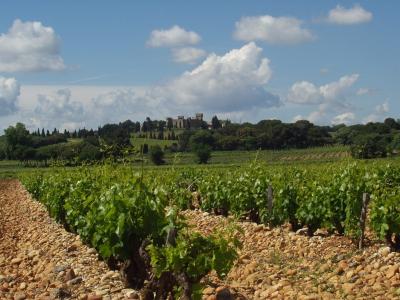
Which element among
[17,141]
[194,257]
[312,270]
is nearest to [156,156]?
[17,141]

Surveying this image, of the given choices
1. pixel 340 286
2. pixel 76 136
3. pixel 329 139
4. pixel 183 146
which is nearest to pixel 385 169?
pixel 340 286

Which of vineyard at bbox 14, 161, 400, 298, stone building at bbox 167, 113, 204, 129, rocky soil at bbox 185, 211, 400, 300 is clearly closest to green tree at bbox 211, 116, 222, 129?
stone building at bbox 167, 113, 204, 129

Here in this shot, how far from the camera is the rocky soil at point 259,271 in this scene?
8.00m

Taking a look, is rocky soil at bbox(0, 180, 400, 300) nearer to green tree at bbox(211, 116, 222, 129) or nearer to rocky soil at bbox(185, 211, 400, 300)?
rocky soil at bbox(185, 211, 400, 300)

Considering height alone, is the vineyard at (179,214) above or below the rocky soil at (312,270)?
above

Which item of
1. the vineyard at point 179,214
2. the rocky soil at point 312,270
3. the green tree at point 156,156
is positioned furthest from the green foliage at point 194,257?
the green tree at point 156,156

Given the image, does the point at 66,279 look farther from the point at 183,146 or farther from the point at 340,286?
the point at 183,146

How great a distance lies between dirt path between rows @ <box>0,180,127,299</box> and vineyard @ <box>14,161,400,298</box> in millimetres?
373

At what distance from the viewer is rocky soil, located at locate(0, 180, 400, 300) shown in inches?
315

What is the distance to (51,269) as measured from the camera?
9.89 metres

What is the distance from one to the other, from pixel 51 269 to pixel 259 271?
3662 mm

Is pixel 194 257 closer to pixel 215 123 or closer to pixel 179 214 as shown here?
pixel 179 214

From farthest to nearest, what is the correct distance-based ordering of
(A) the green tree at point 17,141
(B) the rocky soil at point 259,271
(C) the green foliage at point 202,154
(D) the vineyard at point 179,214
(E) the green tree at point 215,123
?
1. (E) the green tree at point 215,123
2. (A) the green tree at point 17,141
3. (C) the green foliage at point 202,154
4. (B) the rocky soil at point 259,271
5. (D) the vineyard at point 179,214

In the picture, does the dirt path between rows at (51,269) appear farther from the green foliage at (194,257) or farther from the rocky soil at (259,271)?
the green foliage at (194,257)
